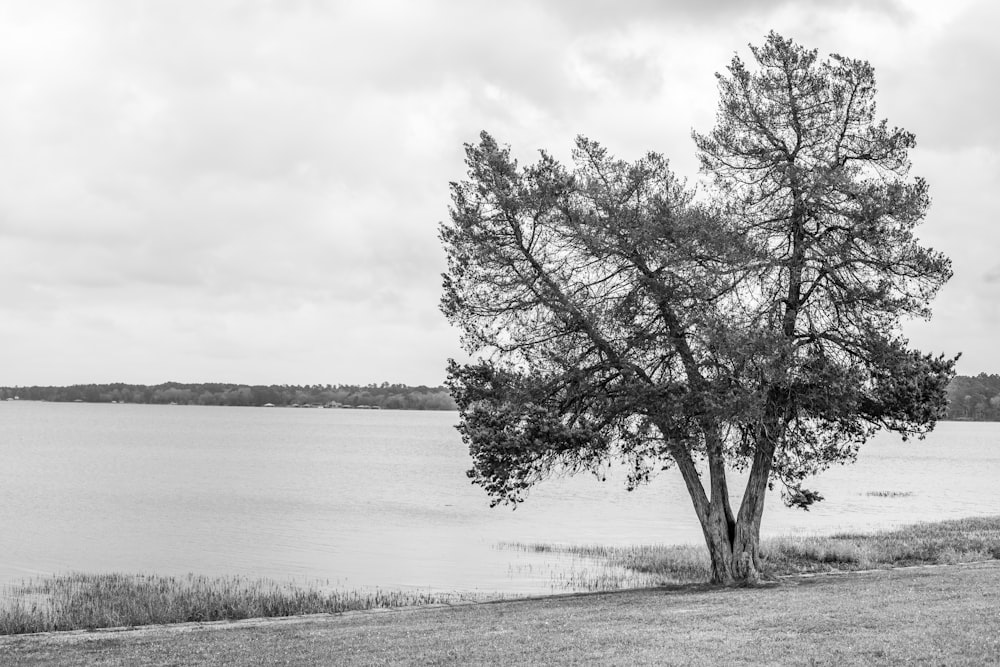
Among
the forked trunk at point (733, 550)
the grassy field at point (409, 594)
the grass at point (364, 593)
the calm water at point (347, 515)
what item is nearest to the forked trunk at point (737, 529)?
the forked trunk at point (733, 550)

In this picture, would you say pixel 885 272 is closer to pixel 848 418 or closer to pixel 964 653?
pixel 848 418

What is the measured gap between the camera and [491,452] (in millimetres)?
22062

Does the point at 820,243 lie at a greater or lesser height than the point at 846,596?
greater

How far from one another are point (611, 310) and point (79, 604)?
1553 cm

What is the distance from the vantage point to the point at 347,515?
52031 mm

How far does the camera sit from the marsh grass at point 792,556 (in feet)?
95.8

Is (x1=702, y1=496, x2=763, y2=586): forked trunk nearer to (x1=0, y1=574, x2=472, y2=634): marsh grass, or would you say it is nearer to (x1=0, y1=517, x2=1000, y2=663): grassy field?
(x1=0, y1=517, x2=1000, y2=663): grassy field

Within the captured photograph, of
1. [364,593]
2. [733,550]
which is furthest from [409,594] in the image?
[733,550]

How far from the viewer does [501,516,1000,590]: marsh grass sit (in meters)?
29.2

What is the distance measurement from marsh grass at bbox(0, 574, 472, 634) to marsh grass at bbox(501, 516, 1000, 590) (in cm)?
618

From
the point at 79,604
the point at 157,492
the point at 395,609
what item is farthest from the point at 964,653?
the point at 157,492

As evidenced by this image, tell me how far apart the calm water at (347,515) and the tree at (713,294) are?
9.01 metres

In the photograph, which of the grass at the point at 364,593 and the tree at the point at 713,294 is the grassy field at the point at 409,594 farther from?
the tree at the point at 713,294

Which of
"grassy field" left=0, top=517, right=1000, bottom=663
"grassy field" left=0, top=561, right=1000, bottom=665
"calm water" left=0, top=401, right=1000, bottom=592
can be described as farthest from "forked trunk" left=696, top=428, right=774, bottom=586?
"calm water" left=0, top=401, right=1000, bottom=592
